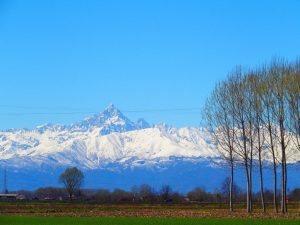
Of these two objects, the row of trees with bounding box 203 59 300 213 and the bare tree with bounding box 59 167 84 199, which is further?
the bare tree with bounding box 59 167 84 199

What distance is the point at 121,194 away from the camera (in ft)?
625

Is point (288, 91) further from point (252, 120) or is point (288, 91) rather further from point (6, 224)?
point (6, 224)

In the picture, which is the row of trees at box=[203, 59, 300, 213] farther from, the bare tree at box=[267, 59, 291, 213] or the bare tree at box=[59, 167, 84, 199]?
the bare tree at box=[59, 167, 84, 199]

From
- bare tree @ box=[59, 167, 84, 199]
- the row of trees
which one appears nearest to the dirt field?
the row of trees

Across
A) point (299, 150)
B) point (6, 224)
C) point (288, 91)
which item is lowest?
point (6, 224)

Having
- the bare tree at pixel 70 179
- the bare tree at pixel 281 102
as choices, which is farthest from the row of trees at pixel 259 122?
the bare tree at pixel 70 179

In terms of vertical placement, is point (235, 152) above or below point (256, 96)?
below

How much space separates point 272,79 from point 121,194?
12286 cm

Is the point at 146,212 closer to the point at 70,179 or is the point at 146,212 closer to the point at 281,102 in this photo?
the point at 281,102

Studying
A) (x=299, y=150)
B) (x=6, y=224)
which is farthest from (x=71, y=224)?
(x=299, y=150)

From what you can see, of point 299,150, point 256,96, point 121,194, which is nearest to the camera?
point 299,150

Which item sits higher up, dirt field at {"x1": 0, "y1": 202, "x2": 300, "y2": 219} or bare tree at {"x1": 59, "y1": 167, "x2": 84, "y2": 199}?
bare tree at {"x1": 59, "y1": 167, "x2": 84, "y2": 199}

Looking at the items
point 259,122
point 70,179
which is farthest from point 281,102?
point 70,179

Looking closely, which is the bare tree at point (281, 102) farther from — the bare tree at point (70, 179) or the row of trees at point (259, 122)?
the bare tree at point (70, 179)
